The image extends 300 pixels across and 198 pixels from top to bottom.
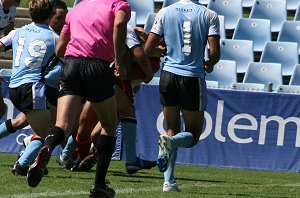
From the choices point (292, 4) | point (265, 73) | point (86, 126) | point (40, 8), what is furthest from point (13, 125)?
point (292, 4)

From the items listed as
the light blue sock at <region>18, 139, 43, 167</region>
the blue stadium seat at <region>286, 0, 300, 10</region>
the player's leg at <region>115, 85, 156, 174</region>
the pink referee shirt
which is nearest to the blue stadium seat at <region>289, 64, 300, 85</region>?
the blue stadium seat at <region>286, 0, 300, 10</region>

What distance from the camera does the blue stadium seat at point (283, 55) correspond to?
15.6 metres

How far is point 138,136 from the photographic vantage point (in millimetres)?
12531

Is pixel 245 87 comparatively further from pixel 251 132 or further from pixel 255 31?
pixel 255 31

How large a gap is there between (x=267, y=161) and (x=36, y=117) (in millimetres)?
4303

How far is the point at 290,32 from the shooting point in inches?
640

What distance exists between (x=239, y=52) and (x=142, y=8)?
248 centimetres

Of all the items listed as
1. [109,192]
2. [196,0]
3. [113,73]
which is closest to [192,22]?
[196,0]

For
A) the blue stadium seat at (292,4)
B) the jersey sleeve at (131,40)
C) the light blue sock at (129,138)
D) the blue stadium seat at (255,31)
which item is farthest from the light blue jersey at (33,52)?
the blue stadium seat at (292,4)

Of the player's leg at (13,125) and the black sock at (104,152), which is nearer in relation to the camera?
the black sock at (104,152)

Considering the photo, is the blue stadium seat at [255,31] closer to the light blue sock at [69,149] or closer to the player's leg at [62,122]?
the light blue sock at [69,149]

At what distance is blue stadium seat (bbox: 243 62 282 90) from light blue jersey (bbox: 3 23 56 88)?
6.51 metres

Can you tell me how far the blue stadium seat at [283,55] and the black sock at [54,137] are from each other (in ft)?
30.0

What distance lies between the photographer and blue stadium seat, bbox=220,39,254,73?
51.5 feet
